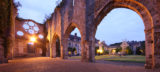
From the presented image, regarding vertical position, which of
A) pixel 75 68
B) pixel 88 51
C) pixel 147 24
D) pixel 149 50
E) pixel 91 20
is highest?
pixel 91 20

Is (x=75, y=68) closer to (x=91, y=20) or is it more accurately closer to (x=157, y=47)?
(x=157, y=47)

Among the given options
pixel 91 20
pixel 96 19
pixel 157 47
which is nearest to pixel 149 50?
pixel 157 47

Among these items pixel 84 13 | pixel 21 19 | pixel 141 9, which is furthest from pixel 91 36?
pixel 21 19

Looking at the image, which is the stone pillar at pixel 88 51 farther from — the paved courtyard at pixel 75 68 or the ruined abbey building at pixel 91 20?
the paved courtyard at pixel 75 68

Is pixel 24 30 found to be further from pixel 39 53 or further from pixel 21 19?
pixel 39 53

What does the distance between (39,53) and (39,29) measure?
5.38 m

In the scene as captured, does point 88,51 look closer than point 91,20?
Yes

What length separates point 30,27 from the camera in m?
22.6

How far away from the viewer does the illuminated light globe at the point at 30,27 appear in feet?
72.8

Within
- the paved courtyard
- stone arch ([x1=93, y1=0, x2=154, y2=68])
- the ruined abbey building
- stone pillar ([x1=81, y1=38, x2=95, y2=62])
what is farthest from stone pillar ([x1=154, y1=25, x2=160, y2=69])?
stone pillar ([x1=81, y1=38, x2=95, y2=62])

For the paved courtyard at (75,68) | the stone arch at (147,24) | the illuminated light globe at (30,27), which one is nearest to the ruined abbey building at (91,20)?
the stone arch at (147,24)

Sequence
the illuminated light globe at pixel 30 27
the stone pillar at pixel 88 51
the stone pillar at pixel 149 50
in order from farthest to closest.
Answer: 1. the illuminated light globe at pixel 30 27
2. the stone pillar at pixel 88 51
3. the stone pillar at pixel 149 50

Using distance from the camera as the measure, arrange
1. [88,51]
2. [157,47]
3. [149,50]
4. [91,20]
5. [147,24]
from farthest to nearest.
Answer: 1. [91,20]
2. [88,51]
3. [147,24]
4. [149,50]
5. [157,47]

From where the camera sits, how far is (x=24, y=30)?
21.8 m
